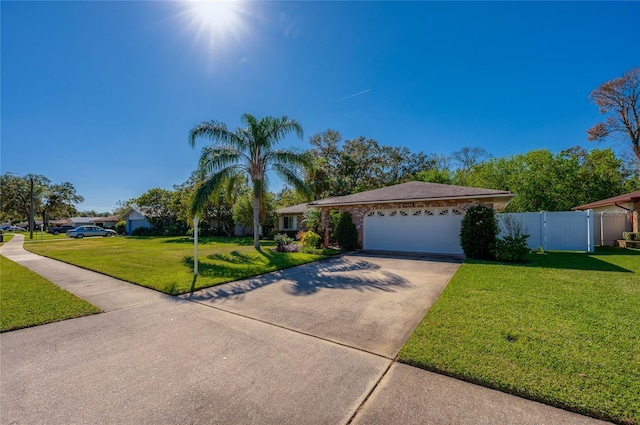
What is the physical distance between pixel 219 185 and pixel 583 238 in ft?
59.4

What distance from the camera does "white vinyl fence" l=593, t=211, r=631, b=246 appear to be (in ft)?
50.7

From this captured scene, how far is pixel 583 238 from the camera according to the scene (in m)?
12.8

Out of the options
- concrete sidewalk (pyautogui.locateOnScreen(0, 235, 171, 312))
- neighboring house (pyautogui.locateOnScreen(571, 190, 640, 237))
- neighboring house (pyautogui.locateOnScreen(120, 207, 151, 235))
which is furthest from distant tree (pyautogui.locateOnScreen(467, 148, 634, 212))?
neighboring house (pyautogui.locateOnScreen(120, 207, 151, 235))

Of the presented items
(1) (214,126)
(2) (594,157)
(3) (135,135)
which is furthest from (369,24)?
(2) (594,157)

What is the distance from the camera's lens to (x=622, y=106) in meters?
21.8

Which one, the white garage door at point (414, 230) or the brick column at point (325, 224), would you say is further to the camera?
the brick column at point (325, 224)

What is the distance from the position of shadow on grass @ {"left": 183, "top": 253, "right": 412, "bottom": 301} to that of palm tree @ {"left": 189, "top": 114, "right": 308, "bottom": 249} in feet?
19.1

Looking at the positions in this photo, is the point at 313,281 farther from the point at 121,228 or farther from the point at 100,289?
the point at 121,228

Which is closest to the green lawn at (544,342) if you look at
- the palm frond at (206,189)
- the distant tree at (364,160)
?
the palm frond at (206,189)

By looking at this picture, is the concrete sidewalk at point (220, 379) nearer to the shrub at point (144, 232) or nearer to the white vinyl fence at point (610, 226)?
the white vinyl fence at point (610, 226)

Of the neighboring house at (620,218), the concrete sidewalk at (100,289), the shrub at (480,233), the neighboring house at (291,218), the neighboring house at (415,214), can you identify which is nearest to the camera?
the concrete sidewalk at (100,289)

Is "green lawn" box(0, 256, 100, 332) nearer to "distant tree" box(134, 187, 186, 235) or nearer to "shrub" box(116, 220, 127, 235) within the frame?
"distant tree" box(134, 187, 186, 235)

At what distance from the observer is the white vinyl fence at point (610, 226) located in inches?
608

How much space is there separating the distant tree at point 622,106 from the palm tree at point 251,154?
26387 millimetres
